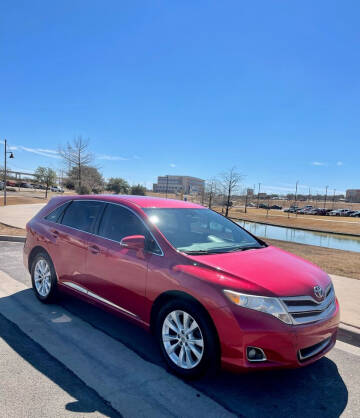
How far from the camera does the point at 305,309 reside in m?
2.80

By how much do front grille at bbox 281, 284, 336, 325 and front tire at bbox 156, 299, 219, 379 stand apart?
2.29ft

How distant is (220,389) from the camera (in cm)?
288

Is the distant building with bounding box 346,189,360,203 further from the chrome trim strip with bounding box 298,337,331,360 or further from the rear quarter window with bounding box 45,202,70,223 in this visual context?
the chrome trim strip with bounding box 298,337,331,360

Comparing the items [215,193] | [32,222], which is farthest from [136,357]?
[215,193]

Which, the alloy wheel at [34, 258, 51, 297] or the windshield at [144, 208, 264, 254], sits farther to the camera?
the alloy wheel at [34, 258, 51, 297]

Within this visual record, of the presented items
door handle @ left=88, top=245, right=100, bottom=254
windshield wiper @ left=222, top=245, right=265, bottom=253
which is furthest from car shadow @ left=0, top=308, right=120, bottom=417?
windshield wiper @ left=222, top=245, right=265, bottom=253

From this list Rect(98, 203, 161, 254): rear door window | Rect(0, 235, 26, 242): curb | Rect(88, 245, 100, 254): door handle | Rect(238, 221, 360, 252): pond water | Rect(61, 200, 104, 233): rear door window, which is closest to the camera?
Rect(98, 203, 161, 254): rear door window

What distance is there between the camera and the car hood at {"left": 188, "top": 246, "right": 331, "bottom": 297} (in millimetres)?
2762

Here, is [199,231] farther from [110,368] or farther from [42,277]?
[42,277]

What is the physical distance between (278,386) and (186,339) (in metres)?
0.97

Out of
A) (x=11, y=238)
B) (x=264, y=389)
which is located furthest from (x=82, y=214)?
(x=11, y=238)

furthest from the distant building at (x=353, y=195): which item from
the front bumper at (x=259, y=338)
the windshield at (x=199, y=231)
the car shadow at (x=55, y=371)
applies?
the car shadow at (x=55, y=371)

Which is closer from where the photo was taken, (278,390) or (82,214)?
(278,390)

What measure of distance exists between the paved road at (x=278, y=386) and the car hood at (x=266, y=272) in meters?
0.92
